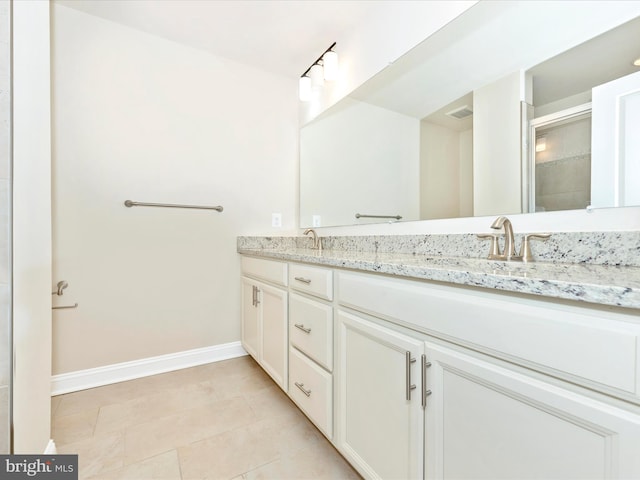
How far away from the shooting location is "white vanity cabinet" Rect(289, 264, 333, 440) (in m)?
1.14

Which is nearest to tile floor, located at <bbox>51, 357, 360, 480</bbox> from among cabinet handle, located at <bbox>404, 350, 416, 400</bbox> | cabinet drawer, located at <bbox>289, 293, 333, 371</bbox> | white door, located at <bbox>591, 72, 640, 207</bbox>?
cabinet drawer, located at <bbox>289, 293, 333, 371</bbox>

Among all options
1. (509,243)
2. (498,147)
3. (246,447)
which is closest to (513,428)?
(509,243)

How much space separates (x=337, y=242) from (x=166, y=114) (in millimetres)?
1444

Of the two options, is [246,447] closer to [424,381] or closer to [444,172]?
[424,381]

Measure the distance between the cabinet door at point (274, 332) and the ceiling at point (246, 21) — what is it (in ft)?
5.29

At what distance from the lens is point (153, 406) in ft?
5.15

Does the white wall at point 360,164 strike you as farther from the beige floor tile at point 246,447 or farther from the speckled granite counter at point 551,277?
the beige floor tile at point 246,447

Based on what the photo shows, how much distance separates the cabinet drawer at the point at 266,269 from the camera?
1.51 meters

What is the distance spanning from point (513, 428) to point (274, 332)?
120 cm

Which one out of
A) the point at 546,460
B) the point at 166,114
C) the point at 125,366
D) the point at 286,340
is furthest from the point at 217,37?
the point at 546,460

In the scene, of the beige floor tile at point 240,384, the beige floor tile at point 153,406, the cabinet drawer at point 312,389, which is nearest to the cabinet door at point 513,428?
the cabinet drawer at point 312,389

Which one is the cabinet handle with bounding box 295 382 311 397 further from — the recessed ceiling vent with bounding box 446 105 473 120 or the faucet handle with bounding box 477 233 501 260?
the recessed ceiling vent with bounding box 446 105 473 120

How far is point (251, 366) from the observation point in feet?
6.77

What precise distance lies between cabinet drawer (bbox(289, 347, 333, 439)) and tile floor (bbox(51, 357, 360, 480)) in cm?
A: 17
